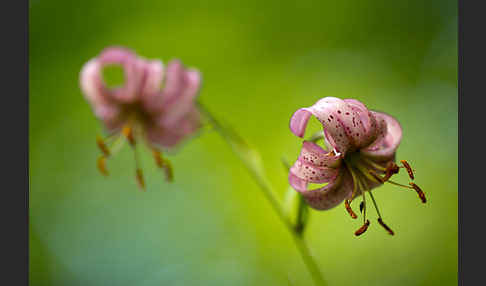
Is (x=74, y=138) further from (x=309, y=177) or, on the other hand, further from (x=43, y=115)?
(x=309, y=177)

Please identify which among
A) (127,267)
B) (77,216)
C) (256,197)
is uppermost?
(256,197)

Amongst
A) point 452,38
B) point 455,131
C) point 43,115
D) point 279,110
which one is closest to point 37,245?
point 43,115

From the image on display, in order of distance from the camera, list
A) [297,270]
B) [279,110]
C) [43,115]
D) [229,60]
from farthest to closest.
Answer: [43,115] → [229,60] → [279,110] → [297,270]

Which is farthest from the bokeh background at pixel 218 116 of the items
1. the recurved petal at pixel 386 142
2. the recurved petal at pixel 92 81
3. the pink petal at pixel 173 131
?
the recurved petal at pixel 386 142

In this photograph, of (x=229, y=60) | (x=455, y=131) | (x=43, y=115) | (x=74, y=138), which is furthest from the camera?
(x=74, y=138)

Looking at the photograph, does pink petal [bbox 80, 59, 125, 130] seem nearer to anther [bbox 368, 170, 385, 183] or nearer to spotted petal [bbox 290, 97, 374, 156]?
spotted petal [bbox 290, 97, 374, 156]

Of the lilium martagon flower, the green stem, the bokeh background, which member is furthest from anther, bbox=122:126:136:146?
the bokeh background

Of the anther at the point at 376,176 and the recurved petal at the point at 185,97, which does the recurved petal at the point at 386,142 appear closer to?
the anther at the point at 376,176

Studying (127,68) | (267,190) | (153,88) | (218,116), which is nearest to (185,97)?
(153,88)
